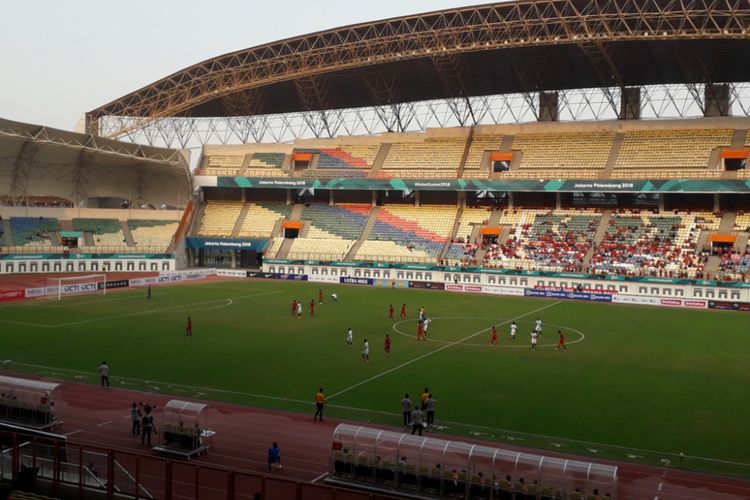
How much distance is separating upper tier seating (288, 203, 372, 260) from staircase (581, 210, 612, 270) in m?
24.1

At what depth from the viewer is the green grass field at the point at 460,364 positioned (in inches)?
876

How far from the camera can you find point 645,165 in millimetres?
67812

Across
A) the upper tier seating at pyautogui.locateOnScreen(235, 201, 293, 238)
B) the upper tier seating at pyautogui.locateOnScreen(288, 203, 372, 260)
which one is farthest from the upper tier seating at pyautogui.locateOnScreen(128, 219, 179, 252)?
the upper tier seating at pyautogui.locateOnScreen(288, 203, 372, 260)

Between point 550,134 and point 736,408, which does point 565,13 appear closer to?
point 550,134

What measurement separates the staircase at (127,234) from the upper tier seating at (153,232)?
27 cm

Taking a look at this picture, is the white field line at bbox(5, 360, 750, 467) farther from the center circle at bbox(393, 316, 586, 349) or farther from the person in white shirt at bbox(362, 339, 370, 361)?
the center circle at bbox(393, 316, 586, 349)

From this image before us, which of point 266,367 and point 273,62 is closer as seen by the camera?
point 266,367

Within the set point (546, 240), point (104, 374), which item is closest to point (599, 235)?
point (546, 240)

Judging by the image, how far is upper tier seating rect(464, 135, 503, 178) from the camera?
245ft

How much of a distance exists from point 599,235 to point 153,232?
47.7 metres

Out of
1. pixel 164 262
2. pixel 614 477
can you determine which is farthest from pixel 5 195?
pixel 614 477

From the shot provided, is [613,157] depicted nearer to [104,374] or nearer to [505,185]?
[505,185]

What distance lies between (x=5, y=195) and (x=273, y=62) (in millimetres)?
30512

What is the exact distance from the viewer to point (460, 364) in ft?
103
